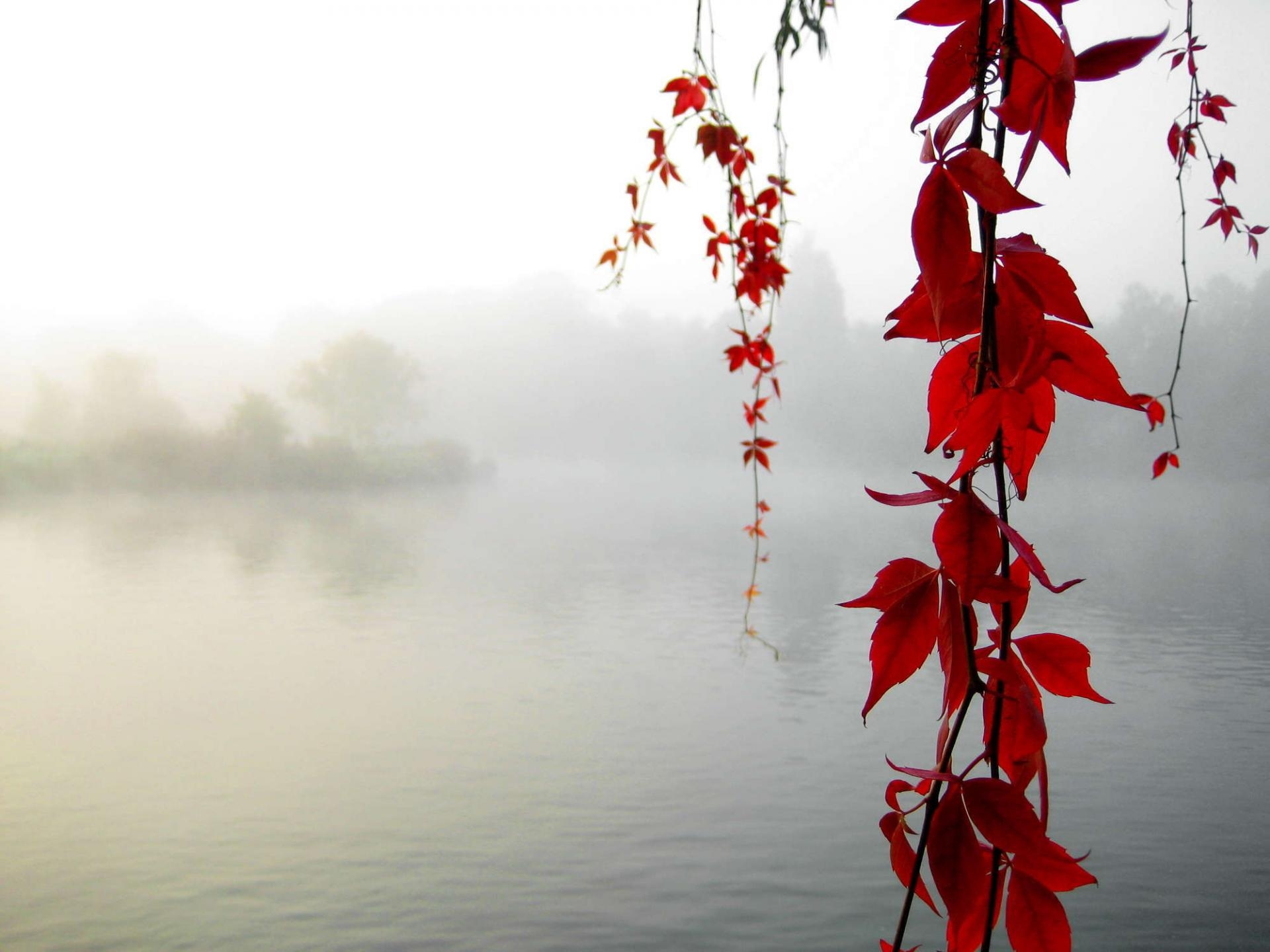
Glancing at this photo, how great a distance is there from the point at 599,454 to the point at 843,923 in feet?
18.9

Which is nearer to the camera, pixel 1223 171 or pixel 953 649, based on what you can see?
pixel 953 649

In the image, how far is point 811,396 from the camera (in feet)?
18.4

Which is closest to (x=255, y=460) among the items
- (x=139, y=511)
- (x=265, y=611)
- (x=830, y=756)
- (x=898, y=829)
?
(x=139, y=511)

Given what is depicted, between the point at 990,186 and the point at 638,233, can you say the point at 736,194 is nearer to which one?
the point at 638,233

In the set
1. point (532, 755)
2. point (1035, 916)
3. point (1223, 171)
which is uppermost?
point (1223, 171)

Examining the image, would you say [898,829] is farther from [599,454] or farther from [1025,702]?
[599,454]

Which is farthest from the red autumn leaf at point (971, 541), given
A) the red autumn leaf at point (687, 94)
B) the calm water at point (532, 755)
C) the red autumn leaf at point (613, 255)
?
the calm water at point (532, 755)

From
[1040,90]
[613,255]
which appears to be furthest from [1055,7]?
[613,255]

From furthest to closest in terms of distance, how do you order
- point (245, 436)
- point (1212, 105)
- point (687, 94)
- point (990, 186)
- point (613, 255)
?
point (245, 436), point (1212, 105), point (613, 255), point (687, 94), point (990, 186)

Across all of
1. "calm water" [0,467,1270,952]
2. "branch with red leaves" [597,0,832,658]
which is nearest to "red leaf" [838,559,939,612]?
"branch with red leaves" [597,0,832,658]

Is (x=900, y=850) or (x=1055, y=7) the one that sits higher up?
(x=1055, y=7)

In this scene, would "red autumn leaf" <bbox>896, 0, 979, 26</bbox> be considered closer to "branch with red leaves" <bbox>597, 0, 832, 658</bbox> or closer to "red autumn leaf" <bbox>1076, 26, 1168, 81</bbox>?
"red autumn leaf" <bbox>1076, 26, 1168, 81</bbox>

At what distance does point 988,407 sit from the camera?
0.10m

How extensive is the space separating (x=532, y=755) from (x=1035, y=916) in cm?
172
